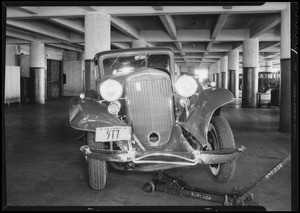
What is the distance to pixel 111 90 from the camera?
12.3ft

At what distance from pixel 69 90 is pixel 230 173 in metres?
22.1

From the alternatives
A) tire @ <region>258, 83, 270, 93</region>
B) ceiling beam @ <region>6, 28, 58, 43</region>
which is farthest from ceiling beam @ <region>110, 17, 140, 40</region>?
tire @ <region>258, 83, 270, 93</region>

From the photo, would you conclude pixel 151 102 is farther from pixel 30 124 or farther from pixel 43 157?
pixel 30 124

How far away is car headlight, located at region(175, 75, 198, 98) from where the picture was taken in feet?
12.8

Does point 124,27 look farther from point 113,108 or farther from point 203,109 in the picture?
point 203,109

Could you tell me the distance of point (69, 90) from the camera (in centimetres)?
2455

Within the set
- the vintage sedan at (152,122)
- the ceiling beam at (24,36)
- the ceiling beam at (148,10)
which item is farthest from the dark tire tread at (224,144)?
the ceiling beam at (24,36)

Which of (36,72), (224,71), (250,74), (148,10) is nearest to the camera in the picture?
(148,10)

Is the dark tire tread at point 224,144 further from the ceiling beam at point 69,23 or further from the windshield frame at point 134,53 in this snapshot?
the ceiling beam at point 69,23

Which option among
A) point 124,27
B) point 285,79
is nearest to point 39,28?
point 124,27

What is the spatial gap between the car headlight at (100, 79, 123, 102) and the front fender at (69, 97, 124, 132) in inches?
7.0

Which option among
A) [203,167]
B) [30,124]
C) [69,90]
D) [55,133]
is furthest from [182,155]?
[69,90]

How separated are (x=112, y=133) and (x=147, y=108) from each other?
2.16 feet

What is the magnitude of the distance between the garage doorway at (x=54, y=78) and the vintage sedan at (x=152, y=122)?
19.0m
